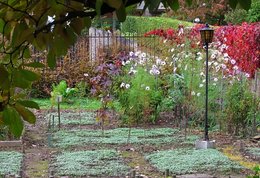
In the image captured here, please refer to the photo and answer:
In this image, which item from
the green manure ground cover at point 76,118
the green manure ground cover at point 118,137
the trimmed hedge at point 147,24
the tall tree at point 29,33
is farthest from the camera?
the trimmed hedge at point 147,24

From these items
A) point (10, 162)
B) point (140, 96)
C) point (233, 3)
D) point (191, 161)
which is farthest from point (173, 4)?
point (140, 96)

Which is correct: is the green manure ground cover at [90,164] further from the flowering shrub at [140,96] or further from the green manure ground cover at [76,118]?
the green manure ground cover at [76,118]

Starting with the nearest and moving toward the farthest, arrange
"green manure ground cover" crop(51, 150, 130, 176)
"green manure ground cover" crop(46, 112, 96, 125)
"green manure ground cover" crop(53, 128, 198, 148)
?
"green manure ground cover" crop(51, 150, 130, 176)
"green manure ground cover" crop(53, 128, 198, 148)
"green manure ground cover" crop(46, 112, 96, 125)

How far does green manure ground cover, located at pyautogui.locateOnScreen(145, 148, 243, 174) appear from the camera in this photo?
285 inches

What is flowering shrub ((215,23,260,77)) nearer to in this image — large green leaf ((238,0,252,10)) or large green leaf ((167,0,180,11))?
large green leaf ((167,0,180,11))

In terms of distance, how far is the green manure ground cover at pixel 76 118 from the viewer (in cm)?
1162

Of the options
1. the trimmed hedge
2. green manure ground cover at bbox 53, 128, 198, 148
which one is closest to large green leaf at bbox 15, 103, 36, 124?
green manure ground cover at bbox 53, 128, 198, 148

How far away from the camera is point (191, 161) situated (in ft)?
25.0

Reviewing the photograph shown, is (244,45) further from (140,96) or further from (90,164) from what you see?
(90,164)

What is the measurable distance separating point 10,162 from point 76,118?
15.0 feet

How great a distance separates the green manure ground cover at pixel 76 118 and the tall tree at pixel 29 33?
9.93 metres

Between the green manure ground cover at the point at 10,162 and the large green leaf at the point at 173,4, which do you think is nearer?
the large green leaf at the point at 173,4

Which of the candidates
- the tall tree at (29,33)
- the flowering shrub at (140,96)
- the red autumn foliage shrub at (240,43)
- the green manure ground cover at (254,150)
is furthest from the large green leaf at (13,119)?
the red autumn foliage shrub at (240,43)

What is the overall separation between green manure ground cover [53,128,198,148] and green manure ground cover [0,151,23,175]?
1.00m
